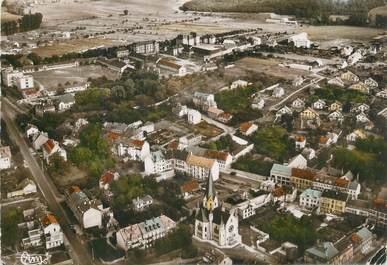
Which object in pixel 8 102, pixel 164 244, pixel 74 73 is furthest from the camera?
pixel 74 73

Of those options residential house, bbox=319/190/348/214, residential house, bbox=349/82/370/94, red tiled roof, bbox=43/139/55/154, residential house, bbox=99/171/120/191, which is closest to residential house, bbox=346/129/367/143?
residential house, bbox=349/82/370/94

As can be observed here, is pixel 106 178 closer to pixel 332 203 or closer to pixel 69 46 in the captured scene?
pixel 69 46

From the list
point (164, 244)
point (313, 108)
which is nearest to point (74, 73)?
point (164, 244)

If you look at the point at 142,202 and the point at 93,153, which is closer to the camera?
the point at 142,202

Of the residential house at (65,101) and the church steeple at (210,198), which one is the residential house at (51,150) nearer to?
the residential house at (65,101)

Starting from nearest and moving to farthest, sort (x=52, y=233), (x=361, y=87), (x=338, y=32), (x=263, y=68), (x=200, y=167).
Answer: (x=52, y=233), (x=200, y=167), (x=361, y=87), (x=263, y=68), (x=338, y=32)

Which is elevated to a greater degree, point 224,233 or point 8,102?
point 8,102

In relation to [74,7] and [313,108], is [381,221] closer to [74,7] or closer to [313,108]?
[313,108]

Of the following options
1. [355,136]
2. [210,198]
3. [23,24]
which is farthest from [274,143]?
[23,24]
